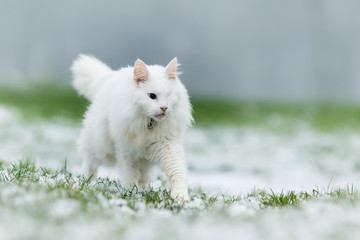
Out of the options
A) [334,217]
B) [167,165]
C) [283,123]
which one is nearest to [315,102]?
[283,123]

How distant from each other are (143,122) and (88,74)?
1.76m

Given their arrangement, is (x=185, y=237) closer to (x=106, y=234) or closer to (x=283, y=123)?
(x=106, y=234)

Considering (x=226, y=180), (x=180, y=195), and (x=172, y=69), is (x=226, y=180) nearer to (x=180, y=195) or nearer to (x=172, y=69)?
(x=180, y=195)

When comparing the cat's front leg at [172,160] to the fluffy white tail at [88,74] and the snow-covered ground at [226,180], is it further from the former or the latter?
the fluffy white tail at [88,74]

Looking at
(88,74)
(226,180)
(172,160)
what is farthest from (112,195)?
(226,180)

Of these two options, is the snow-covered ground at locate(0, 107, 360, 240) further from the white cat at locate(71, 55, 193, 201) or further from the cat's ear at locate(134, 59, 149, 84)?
the cat's ear at locate(134, 59, 149, 84)

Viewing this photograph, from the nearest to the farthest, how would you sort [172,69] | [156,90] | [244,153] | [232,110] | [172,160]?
[156,90], [172,69], [172,160], [244,153], [232,110]

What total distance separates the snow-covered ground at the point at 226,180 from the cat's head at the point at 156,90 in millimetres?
1135

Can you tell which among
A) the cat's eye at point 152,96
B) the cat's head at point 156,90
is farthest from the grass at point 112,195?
the cat's eye at point 152,96

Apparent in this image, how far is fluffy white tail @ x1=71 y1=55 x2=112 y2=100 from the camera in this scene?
19.9 ft

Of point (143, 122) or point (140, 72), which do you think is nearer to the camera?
point (140, 72)

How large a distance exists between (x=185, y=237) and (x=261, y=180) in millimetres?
6248

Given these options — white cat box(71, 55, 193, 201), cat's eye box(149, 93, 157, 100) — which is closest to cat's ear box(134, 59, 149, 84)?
white cat box(71, 55, 193, 201)

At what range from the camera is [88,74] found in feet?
20.1
